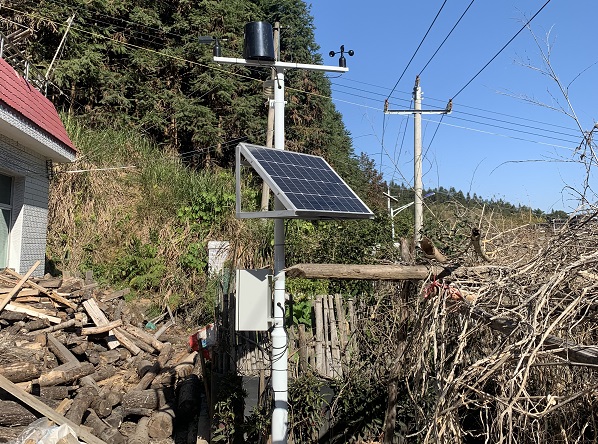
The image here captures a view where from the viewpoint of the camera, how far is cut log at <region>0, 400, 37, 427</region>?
20.2ft

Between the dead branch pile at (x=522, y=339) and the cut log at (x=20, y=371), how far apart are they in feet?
17.8

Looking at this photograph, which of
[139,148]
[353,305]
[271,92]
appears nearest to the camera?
[271,92]

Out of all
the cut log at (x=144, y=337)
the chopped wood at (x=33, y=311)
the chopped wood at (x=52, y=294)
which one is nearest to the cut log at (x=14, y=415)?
the chopped wood at (x=33, y=311)

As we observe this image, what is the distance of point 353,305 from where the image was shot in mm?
7801

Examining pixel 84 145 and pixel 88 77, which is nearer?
pixel 84 145

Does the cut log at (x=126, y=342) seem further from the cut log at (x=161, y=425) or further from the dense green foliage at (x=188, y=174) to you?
the cut log at (x=161, y=425)

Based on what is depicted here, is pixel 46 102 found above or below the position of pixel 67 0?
below

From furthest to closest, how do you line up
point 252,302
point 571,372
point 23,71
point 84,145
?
point 84,145 < point 23,71 < point 252,302 < point 571,372

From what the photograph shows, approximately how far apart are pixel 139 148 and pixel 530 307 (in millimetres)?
16554

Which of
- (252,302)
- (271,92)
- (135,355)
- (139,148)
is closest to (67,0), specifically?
(139,148)

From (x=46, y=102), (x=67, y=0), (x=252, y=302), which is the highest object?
(x=67, y=0)

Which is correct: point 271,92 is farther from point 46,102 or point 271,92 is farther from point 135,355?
point 46,102

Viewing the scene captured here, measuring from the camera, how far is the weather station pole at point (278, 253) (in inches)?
196

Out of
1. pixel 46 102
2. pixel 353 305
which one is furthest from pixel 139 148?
pixel 353 305
